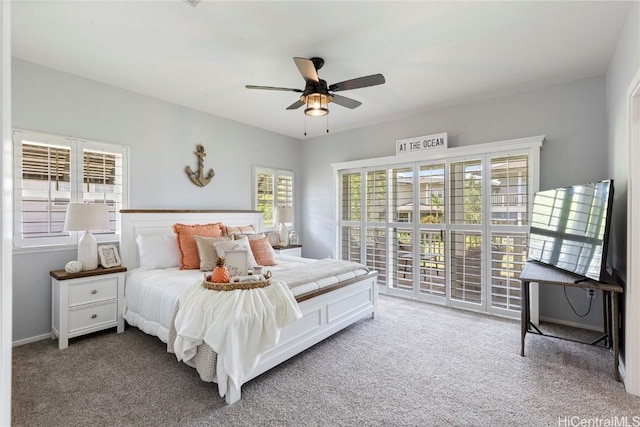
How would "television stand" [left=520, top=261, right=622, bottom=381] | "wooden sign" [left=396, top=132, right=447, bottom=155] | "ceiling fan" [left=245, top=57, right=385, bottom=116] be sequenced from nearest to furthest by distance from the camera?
"television stand" [left=520, top=261, right=622, bottom=381]
"ceiling fan" [left=245, top=57, right=385, bottom=116]
"wooden sign" [left=396, top=132, right=447, bottom=155]

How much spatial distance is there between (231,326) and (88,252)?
205 cm

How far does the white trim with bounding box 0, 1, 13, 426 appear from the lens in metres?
0.72

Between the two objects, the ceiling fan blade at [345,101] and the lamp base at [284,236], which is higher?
the ceiling fan blade at [345,101]

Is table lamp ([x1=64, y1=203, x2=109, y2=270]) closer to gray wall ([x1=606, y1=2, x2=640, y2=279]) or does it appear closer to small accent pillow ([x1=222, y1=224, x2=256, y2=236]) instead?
small accent pillow ([x1=222, y1=224, x2=256, y2=236])

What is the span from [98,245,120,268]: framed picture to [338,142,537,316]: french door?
3.22 meters

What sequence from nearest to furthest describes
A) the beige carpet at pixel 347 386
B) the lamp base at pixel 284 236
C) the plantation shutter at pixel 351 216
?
1. the beige carpet at pixel 347 386
2. the plantation shutter at pixel 351 216
3. the lamp base at pixel 284 236

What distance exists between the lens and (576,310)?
3.43 meters

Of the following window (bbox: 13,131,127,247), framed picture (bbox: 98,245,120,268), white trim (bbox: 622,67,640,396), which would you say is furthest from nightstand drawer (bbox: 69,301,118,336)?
white trim (bbox: 622,67,640,396)

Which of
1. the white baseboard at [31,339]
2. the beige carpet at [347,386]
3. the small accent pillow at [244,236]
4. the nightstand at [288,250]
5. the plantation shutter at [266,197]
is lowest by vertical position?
the beige carpet at [347,386]

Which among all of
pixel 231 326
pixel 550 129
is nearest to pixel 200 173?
pixel 231 326

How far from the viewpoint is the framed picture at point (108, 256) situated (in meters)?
3.22

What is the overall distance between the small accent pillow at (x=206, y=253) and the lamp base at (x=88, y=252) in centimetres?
97

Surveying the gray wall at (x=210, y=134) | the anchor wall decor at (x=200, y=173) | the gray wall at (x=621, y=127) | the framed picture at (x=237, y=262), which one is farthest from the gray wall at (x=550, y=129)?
the framed picture at (x=237, y=262)

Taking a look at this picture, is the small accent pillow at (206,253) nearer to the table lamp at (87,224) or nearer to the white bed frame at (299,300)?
the white bed frame at (299,300)
